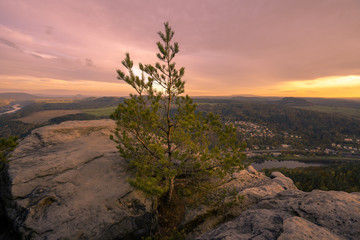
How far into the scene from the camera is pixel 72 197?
28.3 ft

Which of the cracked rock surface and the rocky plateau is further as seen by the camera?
the cracked rock surface

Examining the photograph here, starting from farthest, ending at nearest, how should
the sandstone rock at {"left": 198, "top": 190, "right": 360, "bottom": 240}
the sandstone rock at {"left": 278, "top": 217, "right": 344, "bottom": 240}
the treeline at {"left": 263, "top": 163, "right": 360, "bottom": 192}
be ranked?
1. the treeline at {"left": 263, "top": 163, "right": 360, "bottom": 192}
2. the sandstone rock at {"left": 198, "top": 190, "right": 360, "bottom": 240}
3. the sandstone rock at {"left": 278, "top": 217, "right": 344, "bottom": 240}

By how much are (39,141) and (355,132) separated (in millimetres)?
317535

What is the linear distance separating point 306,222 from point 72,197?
480 inches

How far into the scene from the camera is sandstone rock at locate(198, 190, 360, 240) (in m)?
5.55

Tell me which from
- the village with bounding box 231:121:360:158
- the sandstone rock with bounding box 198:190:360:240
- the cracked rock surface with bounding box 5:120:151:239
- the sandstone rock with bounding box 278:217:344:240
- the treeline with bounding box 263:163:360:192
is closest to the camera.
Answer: the sandstone rock with bounding box 278:217:344:240

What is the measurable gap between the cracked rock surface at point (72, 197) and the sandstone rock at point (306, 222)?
16.3ft

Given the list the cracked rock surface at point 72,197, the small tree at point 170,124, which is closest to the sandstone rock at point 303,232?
the small tree at point 170,124

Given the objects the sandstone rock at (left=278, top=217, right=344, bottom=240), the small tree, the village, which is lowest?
the village

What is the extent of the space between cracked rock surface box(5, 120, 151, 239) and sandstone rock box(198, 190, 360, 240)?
498cm

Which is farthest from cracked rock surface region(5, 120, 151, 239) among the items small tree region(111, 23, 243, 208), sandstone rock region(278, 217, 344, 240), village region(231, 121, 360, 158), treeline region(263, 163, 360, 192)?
village region(231, 121, 360, 158)

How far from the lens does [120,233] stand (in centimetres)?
834

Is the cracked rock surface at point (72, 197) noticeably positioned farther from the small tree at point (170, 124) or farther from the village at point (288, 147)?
the village at point (288, 147)

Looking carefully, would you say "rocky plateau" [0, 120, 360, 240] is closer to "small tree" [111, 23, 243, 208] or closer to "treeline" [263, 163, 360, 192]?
"small tree" [111, 23, 243, 208]
